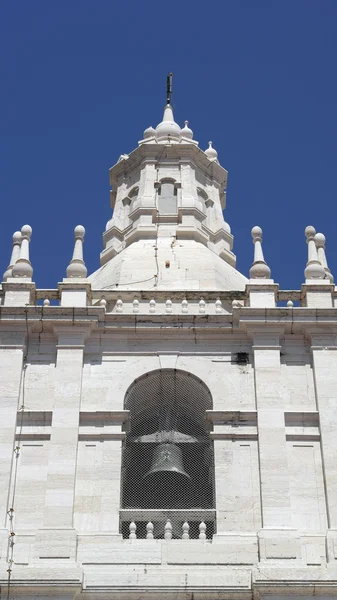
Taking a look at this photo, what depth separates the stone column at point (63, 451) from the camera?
23234 millimetres

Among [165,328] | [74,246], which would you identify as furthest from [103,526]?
[74,246]

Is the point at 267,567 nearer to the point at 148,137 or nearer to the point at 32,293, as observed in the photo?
the point at 32,293

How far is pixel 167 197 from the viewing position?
35.1m

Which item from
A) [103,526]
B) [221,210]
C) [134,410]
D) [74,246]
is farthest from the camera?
[221,210]

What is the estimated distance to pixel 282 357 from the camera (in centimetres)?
2645

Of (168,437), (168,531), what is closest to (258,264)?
(168,437)

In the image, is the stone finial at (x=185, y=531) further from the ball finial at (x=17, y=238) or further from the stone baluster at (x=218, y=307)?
the ball finial at (x=17, y=238)

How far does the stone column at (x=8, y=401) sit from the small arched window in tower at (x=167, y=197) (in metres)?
9.09

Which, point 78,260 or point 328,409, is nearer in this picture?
point 328,409

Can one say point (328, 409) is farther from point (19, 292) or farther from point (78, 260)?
point (19, 292)

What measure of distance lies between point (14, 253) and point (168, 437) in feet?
20.3

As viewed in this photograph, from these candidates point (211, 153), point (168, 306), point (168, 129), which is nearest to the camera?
point (168, 306)

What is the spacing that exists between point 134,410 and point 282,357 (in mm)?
3205

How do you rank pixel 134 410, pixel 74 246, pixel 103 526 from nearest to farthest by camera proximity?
pixel 103 526, pixel 134 410, pixel 74 246
